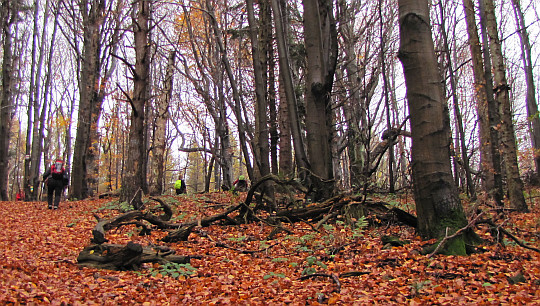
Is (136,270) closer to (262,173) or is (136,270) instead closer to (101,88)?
(262,173)

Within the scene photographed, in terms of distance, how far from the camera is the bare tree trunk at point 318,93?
7648mm

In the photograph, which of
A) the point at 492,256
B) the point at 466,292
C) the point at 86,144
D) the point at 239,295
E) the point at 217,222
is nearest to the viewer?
the point at 466,292

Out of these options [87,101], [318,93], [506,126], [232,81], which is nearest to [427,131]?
[318,93]

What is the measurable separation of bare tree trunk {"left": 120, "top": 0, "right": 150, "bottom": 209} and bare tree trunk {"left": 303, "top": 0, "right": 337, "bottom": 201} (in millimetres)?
4293

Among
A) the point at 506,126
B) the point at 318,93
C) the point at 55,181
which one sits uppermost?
the point at 318,93

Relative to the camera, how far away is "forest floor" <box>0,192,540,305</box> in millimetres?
3312

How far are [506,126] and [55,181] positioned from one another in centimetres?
1249

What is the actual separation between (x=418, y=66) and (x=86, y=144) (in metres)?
13.3

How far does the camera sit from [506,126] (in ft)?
27.3

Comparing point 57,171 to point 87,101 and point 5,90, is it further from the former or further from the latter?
point 5,90

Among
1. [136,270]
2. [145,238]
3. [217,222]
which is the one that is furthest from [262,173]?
[136,270]

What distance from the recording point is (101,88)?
16672 mm

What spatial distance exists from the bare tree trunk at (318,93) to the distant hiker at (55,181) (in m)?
7.96

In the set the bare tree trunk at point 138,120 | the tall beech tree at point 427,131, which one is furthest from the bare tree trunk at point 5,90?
the tall beech tree at point 427,131
